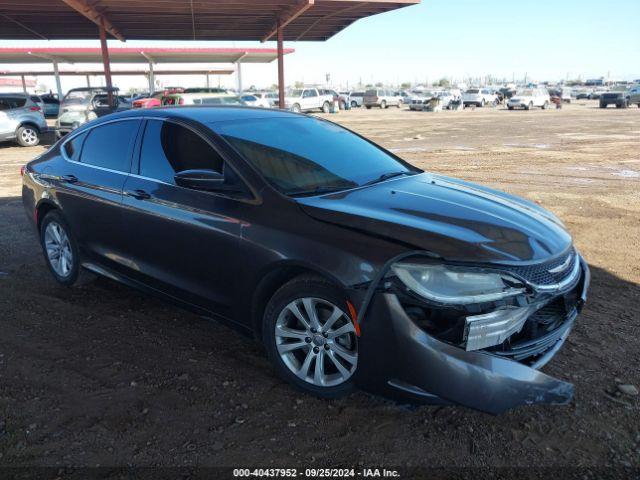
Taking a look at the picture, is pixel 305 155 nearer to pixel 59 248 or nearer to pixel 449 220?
pixel 449 220

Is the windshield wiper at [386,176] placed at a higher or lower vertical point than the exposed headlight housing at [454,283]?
higher

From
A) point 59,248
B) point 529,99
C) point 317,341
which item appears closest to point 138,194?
point 59,248

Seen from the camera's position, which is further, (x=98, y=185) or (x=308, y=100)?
(x=308, y=100)

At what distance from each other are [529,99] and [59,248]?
44.0m

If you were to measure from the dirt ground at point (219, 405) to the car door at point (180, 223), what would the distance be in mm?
474

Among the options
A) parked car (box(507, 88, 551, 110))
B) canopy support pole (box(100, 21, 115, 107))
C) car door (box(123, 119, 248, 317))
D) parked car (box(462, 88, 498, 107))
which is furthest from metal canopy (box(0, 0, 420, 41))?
parked car (box(462, 88, 498, 107))

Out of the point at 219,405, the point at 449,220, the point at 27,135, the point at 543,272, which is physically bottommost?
the point at 219,405

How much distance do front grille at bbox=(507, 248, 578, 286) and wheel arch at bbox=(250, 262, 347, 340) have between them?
0.95m

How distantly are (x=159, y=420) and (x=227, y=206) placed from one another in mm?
1312

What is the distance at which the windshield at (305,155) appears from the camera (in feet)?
11.3

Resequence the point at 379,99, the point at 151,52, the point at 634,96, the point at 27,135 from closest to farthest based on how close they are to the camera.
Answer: the point at 27,135, the point at 151,52, the point at 634,96, the point at 379,99

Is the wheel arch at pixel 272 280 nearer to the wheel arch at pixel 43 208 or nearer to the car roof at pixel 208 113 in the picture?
the car roof at pixel 208 113

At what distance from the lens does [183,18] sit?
19781 mm

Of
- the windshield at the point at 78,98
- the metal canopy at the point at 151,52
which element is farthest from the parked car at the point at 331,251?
the metal canopy at the point at 151,52
